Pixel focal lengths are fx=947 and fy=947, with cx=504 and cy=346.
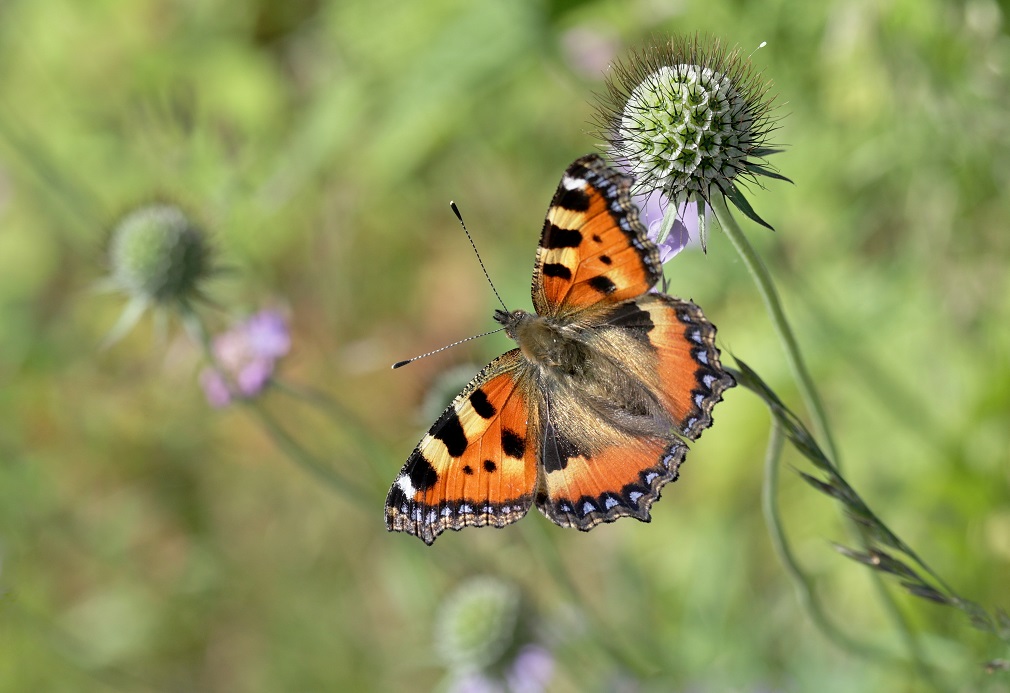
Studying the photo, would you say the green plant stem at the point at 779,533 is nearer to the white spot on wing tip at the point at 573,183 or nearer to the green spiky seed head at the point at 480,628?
the white spot on wing tip at the point at 573,183

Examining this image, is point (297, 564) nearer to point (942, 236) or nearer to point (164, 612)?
point (164, 612)

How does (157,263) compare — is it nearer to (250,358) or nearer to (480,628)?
(250,358)

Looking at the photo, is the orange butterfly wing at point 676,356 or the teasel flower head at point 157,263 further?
the teasel flower head at point 157,263

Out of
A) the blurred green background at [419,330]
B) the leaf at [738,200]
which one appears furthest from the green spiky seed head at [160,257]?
the leaf at [738,200]

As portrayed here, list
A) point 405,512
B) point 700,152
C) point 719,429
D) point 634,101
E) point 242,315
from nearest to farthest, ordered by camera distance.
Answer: point 700,152 → point 634,101 → point 405,512 → point 242,315 → point 719,429

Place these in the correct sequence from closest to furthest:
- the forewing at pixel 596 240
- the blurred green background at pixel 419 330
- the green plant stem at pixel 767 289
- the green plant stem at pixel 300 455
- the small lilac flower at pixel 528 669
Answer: the green plant stem at pixel 767 289, the forewing at pixel 596 240, the green plant stem at pixel 300 455, the blurred green background at pixel 419 330, the small lilac flower at pixel 528 669

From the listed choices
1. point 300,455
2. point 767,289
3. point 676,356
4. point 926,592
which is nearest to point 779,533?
point 926,592

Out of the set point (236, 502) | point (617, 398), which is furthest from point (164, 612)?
point (617, 398)
